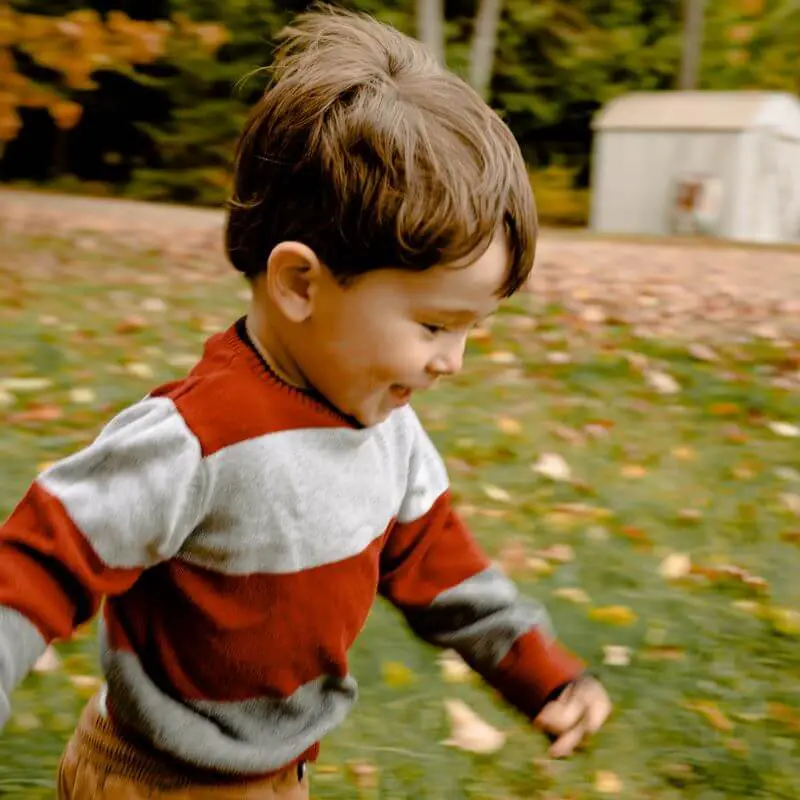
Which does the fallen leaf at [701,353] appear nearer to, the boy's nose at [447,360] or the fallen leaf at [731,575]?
the fallen leaf at [731,575]

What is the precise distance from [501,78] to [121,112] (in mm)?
4624

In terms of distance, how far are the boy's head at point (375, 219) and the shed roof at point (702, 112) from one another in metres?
11.2

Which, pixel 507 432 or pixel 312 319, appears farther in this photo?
pixel 507 432

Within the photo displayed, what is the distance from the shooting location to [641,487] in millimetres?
4258

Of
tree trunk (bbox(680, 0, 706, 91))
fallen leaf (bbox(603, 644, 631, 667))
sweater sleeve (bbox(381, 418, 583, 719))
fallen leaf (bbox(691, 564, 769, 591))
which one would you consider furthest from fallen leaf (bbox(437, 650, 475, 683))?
tree trunk (bbox(680, 0, 706, 91))

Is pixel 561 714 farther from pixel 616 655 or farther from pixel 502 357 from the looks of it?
pixel 502 357

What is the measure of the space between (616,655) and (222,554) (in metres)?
1.84

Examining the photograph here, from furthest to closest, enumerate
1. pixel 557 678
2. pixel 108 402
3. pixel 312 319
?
pixel 108 402 < pixel 557 678 < pixel 312 319

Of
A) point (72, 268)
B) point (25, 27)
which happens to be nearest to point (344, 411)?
point (25, 27)

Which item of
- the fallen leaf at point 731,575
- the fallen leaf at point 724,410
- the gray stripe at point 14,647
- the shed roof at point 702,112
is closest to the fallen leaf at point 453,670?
the fallen leaf at point 731,575

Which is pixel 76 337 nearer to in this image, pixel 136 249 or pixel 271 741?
pixel 136 249

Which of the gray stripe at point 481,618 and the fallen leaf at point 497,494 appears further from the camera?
the fallen leaf at point 497,494

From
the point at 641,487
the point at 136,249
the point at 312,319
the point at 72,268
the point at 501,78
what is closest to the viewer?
the point at 312,319

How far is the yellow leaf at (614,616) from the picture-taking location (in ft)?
10.7
